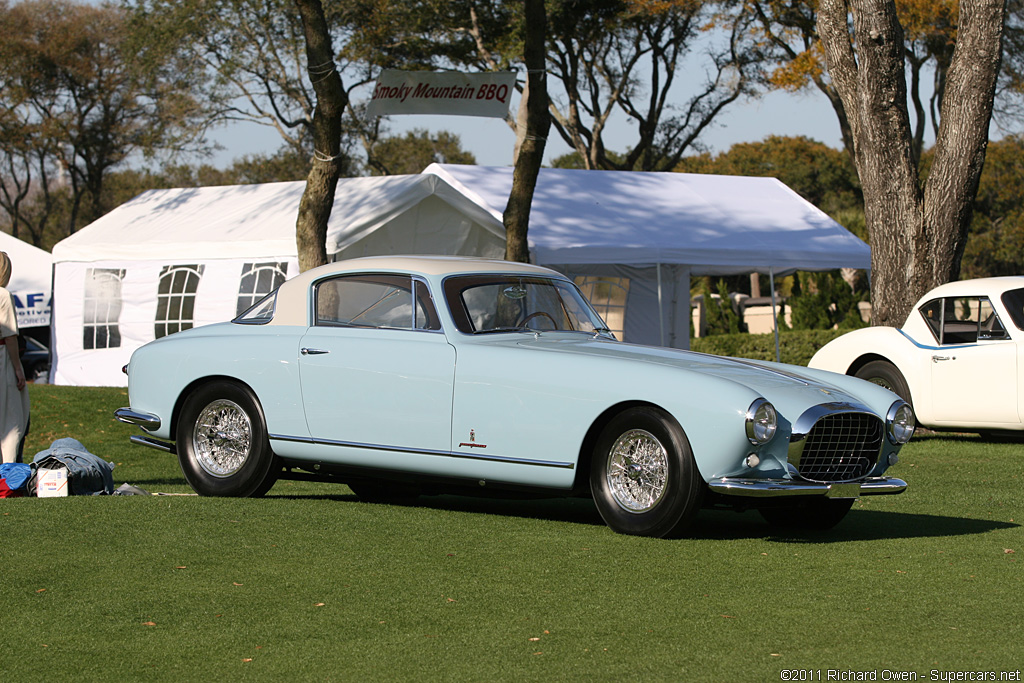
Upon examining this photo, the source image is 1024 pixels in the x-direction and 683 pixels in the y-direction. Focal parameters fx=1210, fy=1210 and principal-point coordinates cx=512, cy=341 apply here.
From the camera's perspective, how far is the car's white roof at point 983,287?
1207cm

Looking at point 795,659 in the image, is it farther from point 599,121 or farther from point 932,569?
point 599,121

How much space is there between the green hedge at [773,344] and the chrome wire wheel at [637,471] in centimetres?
1592

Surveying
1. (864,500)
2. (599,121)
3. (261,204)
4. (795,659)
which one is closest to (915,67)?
(599,121)

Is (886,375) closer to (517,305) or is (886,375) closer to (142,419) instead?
(517,305)

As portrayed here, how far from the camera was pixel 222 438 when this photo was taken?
804cm

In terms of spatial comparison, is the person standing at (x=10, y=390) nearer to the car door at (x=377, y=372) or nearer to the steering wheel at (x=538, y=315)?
the car door at (x=377, y=372)

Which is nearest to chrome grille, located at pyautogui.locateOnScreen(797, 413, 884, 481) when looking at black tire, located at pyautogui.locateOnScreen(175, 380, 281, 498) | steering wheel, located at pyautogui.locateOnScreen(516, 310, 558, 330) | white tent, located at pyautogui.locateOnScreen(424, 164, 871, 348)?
steering wheel, located at pyautogui.locateOnScreen(516, 310, 558, 330)

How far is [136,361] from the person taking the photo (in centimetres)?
845

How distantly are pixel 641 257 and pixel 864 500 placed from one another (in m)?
10.5

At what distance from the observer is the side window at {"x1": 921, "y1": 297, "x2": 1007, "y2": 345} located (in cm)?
1202

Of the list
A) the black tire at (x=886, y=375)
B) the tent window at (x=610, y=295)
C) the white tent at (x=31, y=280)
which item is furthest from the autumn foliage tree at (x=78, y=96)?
the black tire at (x=886, y=375)

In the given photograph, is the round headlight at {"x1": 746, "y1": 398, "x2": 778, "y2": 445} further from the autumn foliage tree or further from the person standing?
the autumn foliage tree

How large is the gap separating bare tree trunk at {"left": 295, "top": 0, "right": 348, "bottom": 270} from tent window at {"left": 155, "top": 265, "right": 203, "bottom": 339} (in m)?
4.80

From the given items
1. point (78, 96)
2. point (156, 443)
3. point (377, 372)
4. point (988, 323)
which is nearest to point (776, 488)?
point (377, 372)
